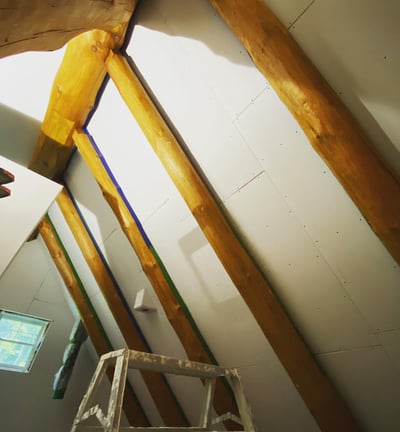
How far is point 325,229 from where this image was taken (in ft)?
4.09

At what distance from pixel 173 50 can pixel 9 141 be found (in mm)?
1726

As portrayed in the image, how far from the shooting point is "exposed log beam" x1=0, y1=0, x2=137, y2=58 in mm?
947

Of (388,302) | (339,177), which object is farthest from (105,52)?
(388,302)

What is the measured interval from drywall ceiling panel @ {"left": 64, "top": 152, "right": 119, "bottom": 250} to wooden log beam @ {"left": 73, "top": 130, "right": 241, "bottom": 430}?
0.35 metres

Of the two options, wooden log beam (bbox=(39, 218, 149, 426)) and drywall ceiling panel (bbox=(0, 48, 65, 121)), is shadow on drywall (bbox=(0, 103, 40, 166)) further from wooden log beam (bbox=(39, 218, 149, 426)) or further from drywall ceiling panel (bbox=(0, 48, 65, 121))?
wooden log beam (bbox=(39, 218, 149, 426))

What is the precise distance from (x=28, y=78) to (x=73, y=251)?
183 centimetres

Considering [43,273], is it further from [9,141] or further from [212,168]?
[212,168]

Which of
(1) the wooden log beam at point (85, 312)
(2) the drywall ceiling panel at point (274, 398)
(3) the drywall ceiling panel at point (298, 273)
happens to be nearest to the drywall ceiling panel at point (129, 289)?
(1) the wooden log beam at point (85, 312)

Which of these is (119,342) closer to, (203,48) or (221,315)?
(221,315)

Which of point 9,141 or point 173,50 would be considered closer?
point 173,50

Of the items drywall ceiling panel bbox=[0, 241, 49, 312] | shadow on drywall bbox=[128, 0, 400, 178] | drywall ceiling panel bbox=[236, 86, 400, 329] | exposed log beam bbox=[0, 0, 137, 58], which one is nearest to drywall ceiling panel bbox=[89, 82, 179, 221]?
exposed log beam bbox=[0, 0, 137, 58]

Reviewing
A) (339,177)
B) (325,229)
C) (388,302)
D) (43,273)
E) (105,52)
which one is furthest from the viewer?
(43,273)

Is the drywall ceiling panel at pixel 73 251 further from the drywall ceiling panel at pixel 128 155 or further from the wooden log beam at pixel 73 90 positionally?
the drywall ceiling panel at pixel 128 155

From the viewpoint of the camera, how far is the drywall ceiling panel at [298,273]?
1266 mm
